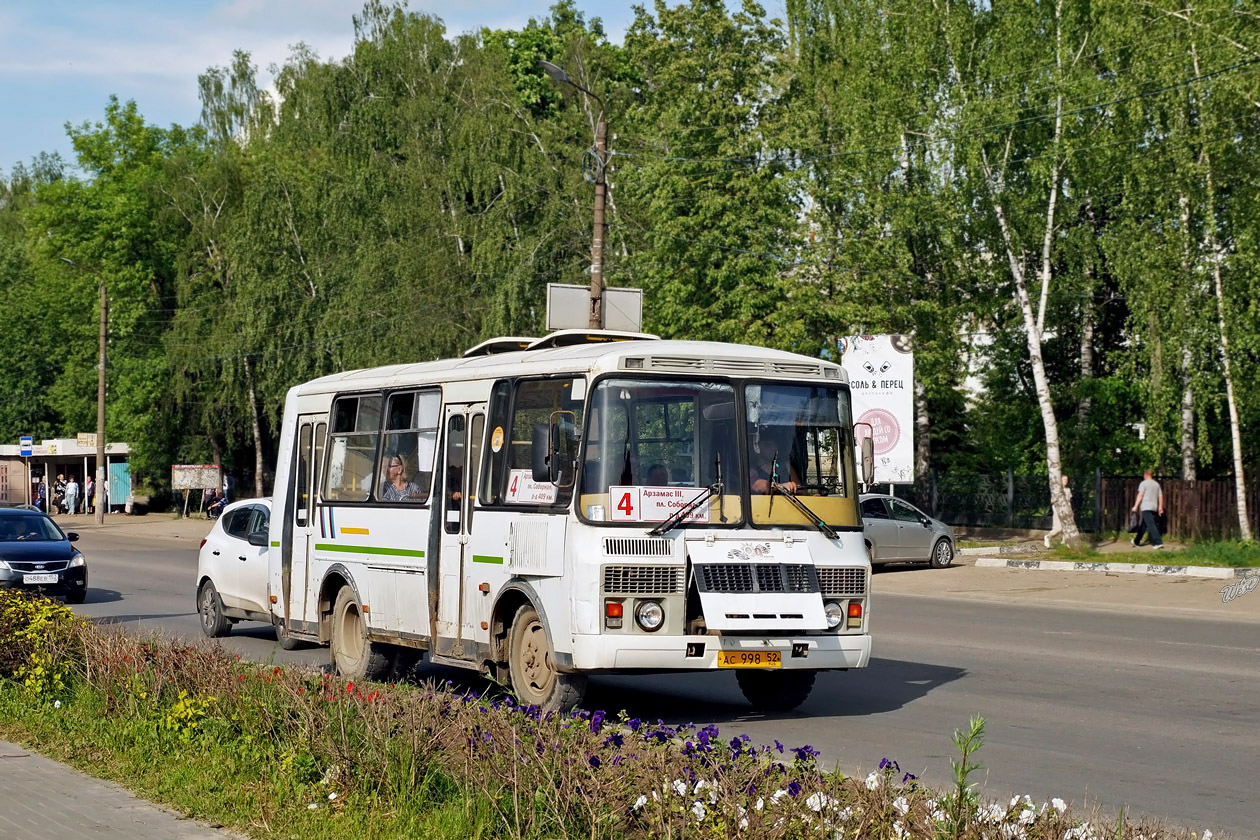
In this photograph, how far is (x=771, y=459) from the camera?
38.2ft

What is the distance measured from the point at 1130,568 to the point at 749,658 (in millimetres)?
19166

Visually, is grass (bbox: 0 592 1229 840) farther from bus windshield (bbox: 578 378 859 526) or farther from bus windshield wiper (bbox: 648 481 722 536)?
bus windshield (bbox: 578 378 859 526)

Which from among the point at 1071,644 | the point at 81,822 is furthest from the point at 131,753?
the point at 1071,644

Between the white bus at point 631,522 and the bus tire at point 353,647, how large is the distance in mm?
362

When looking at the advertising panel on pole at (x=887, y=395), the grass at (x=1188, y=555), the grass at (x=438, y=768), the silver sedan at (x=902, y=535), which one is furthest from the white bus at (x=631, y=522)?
the advertising panel on pole at (x=887, y=395)

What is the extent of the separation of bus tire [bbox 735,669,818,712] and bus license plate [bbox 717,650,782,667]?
958 mm

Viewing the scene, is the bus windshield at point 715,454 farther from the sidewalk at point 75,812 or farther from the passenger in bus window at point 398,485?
the sidewalk at point 75,812

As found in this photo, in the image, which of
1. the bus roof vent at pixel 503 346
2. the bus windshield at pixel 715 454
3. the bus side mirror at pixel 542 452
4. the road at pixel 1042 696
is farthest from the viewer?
the bus roof vent at pixel 503 346

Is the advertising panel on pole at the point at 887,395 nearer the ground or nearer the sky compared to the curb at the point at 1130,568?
nearer the sky

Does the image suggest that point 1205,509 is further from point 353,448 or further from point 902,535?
point 353,448

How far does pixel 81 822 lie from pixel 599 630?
407 centimetres

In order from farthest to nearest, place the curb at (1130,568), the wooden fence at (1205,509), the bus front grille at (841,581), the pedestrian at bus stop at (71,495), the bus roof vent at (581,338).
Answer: the pedestrian at bus stop at (71,495), the wooden fence at (1205,509), the curb at (1130,568), the bus roof vent at (581,338), the bus front grille at (841,581)

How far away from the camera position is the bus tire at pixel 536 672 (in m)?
11.0

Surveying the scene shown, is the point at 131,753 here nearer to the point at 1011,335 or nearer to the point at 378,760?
the point at 378,760
